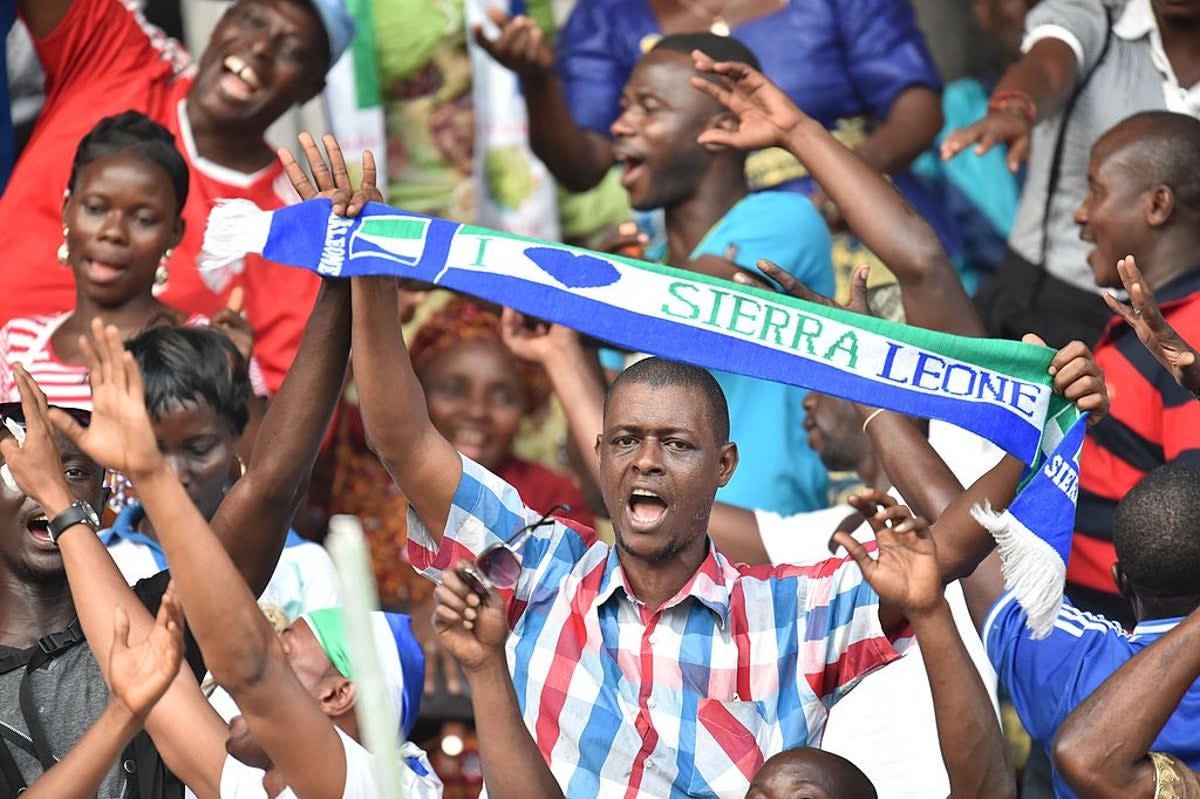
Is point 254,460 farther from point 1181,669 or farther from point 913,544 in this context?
point 1181,669

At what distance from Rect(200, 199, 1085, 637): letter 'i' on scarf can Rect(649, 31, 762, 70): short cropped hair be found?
6.63 ft

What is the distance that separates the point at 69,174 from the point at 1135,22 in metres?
3.12

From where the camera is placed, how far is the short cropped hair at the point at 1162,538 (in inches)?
173

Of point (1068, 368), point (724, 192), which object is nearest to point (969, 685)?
point (1068, 368)

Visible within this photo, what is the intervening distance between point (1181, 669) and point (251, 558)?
181cm

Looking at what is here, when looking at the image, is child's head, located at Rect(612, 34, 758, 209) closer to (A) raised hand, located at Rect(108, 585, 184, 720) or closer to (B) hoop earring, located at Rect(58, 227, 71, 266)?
(B) hoop earring, located at Rect(58, 227, 71, 266)

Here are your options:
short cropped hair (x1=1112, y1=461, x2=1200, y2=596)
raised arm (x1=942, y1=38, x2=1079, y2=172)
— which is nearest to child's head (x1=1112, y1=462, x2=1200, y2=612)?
short cropped hair (x1=1112, y1=461, x2=1200, y2=596)

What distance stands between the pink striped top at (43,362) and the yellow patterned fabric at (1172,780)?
2624mm

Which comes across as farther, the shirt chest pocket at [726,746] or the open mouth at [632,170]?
the open mouth at [632,170]

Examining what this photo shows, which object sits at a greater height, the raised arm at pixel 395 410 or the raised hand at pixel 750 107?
the raised hand at pixel 750 107

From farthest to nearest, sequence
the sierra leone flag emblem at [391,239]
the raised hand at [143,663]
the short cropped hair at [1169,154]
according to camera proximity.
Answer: the short cropped hair at [1169,154] → the sierra leone flag emblem at [391,239] → the raised hand at [143,663]

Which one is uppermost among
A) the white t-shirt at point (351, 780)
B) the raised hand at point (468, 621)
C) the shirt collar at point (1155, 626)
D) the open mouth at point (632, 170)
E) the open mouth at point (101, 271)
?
the open mouth at point (632, 170)

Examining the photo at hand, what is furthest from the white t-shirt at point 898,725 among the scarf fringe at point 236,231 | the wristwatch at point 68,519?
the wristwatch at point 68,519

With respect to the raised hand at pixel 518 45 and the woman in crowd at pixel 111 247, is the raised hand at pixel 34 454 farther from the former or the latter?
the raised hand at pixel 518 45
